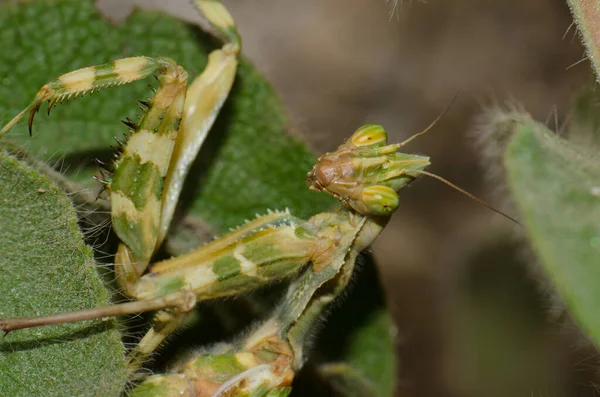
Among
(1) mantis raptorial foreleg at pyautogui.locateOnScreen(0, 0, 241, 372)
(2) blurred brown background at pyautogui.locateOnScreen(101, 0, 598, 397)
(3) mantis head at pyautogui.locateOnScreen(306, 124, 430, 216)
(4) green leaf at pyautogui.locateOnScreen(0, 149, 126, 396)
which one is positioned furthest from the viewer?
(2) blurred brown background at pyautogui.locateOnScreen(101, 0, 598, 397)

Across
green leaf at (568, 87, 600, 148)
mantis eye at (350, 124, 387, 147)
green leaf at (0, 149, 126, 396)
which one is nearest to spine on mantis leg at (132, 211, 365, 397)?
mantis eye at (350, 124, 387, 147)

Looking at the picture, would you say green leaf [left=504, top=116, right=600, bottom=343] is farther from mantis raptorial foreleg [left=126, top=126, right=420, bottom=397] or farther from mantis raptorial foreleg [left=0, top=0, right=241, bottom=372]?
mantis raptorial foreleg [left=0, top=0, right=241, bottom=372]

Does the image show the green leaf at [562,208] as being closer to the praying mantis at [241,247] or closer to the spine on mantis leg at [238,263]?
the praying mantis at [241,247]

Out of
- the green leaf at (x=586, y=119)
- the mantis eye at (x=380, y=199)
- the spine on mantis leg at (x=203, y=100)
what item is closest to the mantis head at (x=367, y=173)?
the mantis eye at (x=380, y=199)

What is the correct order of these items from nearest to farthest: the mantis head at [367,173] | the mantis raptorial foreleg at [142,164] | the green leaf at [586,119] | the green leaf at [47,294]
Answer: the green leaf at [47,294] → the mantis raptorial foreleg at [142,164] → the mantis head at [367,173] → the green leaf at [586,119]

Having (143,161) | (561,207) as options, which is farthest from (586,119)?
(143,161)
